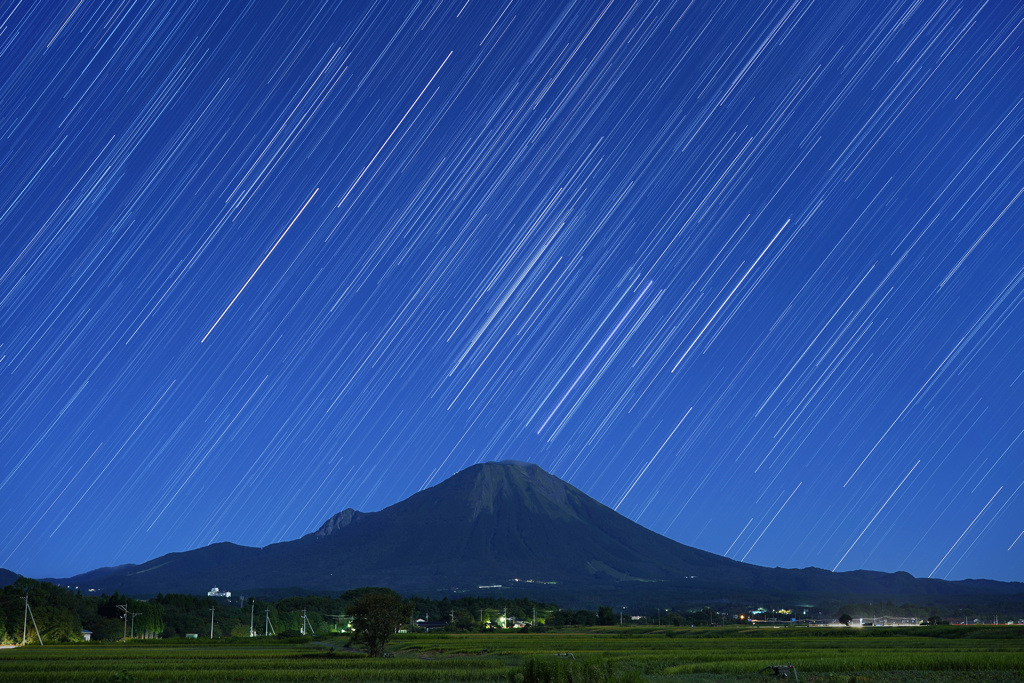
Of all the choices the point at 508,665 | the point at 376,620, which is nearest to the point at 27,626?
the point at 376,620

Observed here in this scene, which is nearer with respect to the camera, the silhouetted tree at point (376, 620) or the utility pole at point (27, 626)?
the silhouetted tree at point (376, 620)

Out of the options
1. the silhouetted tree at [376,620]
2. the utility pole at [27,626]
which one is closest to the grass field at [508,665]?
the silhouetted tree at [376,620]

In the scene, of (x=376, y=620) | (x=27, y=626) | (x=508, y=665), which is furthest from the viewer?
(x=27, y=626)

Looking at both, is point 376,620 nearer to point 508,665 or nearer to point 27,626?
point 508,665

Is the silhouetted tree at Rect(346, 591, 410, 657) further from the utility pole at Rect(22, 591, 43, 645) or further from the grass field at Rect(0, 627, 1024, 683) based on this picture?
the utility pole at Rect(22, 591, 43, 645)

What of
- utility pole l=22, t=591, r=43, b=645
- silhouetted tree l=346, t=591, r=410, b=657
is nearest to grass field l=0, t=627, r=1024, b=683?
silhouetted tree l=346, t=591, r=410, b=657

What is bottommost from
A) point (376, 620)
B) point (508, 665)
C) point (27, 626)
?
point (508, 665)

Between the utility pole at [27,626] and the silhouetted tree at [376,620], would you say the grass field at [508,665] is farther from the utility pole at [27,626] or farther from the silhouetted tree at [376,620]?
the utility pole at [27,626]

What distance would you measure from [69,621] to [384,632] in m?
51.0

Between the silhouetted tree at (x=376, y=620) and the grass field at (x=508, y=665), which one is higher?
the silhouetted tree at (x=376, y=620)

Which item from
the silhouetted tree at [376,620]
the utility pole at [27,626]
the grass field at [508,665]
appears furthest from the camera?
the utility pole at [27,626]

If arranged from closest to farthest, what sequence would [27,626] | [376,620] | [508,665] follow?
[508,665] < [376,620] < [27,626]

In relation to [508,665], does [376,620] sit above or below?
above

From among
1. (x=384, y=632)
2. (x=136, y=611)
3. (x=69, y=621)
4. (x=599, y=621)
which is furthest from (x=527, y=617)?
(x=384, y=632)
